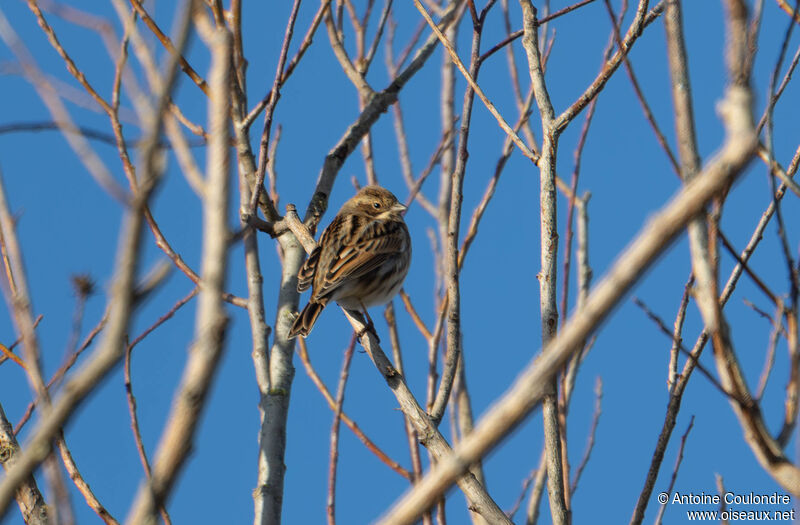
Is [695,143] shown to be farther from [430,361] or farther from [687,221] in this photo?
[430,361]

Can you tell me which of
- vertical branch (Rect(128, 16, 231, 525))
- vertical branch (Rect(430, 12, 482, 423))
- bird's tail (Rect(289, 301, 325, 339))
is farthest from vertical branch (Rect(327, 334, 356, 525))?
vertical branch (Rect(128, 16, 231, 525))

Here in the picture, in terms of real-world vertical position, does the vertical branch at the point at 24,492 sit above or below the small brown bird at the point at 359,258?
below

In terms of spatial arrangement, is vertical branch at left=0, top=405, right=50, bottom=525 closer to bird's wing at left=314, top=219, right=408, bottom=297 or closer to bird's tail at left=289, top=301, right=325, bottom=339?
bird's tail at left=289, top=301, right=325, bottom=339

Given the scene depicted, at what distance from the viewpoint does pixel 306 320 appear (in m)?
4.77

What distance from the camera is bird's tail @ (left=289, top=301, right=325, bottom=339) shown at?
4.58 metres

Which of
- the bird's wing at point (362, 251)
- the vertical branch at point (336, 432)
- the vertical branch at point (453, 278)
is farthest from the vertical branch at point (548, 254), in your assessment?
the bird's wing at point (362, 251)

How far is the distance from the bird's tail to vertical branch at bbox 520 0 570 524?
5.68 ft

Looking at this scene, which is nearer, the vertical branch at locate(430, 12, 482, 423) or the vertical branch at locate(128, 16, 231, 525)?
the vertical branch at locate(128, 16, 231, 525)

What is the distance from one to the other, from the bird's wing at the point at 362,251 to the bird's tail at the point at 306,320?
0.11 meters

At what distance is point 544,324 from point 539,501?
1.67m

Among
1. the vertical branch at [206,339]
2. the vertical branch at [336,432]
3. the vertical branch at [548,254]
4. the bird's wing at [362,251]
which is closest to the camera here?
the vertical branch at [206,339]

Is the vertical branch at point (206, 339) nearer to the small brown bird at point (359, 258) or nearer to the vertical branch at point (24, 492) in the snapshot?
the vertical branch at point (24, 492)

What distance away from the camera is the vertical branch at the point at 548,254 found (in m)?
2.95

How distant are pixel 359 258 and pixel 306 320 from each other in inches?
42.2
